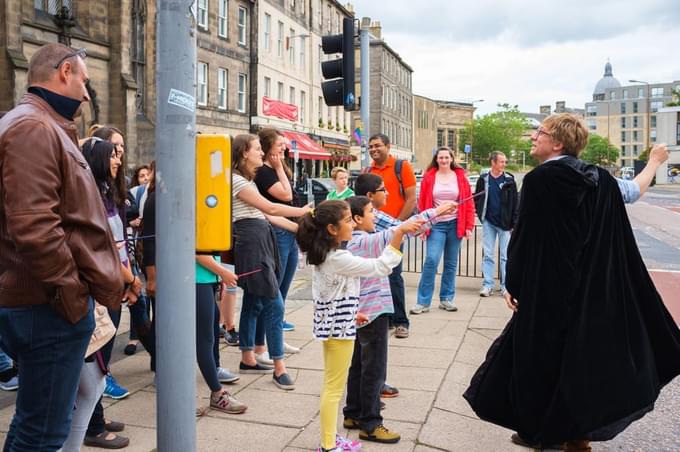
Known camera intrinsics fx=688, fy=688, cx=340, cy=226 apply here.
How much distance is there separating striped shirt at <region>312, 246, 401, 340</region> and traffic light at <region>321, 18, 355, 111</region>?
5.71m

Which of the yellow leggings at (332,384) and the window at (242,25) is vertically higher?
the window at (242,25)

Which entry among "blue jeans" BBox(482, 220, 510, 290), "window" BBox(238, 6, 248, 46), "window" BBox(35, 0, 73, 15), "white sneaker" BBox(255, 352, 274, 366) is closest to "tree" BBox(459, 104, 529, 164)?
"window" BBox(238, 6, 248, 46)

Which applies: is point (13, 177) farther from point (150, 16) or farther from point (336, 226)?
point (150, 16)

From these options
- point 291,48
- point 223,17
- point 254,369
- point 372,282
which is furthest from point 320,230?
point 291,48

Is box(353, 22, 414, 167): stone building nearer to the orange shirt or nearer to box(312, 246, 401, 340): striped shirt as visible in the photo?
the orange shirt

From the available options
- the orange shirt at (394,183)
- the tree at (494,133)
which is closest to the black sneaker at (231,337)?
the orange shirt at (394,183)

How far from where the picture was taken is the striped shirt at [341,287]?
388cm

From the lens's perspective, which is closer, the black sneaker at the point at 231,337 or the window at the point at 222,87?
the black sneaker at the point at 231,337

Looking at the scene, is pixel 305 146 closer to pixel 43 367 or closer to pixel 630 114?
pixel 43 367

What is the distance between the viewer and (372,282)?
14.3ft

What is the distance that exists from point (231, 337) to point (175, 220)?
4.07m

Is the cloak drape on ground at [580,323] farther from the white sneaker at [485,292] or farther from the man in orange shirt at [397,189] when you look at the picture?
the white sneaker at [485,292]

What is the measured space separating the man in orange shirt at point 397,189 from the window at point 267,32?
31.1 m

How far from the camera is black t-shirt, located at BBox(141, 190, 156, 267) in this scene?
16.4 ft
